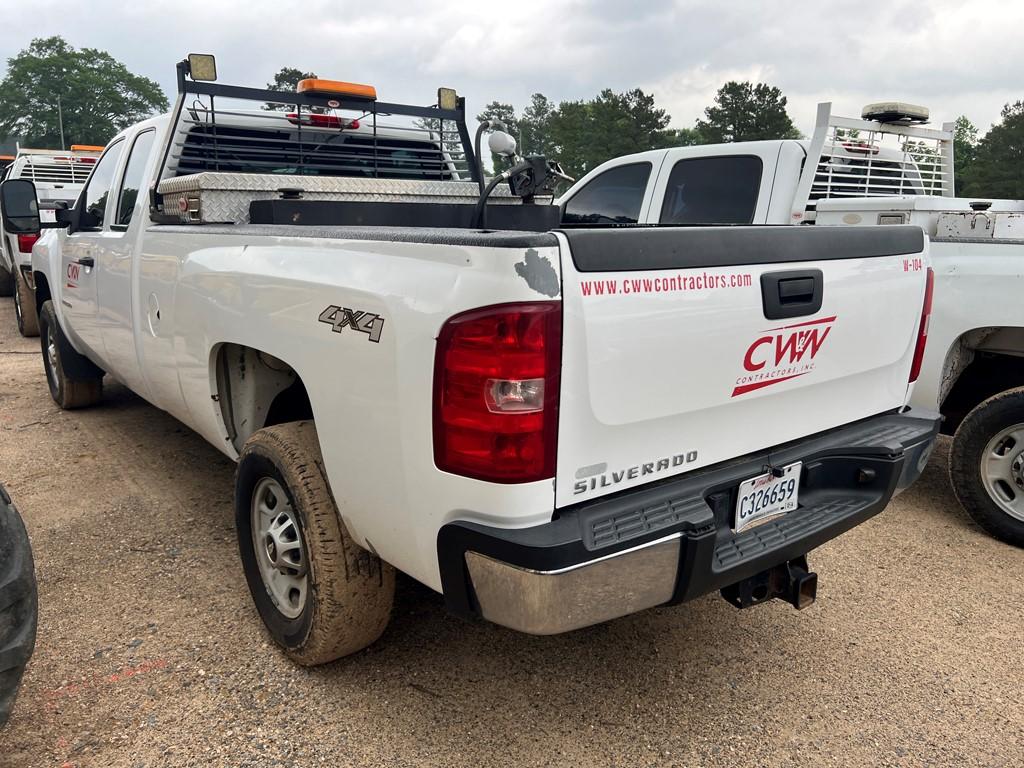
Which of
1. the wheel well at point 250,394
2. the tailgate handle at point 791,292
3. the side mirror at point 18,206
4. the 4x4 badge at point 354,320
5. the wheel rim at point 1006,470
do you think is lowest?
the wheel rim at point 1006,470

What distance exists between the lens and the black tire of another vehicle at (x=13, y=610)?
1.97m

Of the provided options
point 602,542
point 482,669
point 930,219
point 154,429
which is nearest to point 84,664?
point 482,669

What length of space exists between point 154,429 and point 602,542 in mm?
4390

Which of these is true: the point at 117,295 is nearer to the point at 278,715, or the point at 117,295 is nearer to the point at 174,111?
the point at 174,111

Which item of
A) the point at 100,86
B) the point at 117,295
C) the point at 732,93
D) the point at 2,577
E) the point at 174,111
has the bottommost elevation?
the point at 2,577

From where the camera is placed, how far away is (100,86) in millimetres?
83625

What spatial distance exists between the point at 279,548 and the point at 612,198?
4483 mm

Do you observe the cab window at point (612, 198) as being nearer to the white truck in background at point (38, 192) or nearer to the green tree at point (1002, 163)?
the white truck in background at point (38, 192)

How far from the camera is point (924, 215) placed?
4348 millimetres

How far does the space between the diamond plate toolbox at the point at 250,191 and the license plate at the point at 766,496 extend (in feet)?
8.11

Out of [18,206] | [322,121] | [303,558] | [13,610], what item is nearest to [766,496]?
[303,558]

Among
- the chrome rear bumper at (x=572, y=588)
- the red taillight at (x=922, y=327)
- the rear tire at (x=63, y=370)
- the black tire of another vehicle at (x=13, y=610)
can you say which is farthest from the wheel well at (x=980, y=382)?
the rear tire at (x=63, y=370)

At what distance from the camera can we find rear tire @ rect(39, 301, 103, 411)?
545cm

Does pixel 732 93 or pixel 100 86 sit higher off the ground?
pixel 100 86
